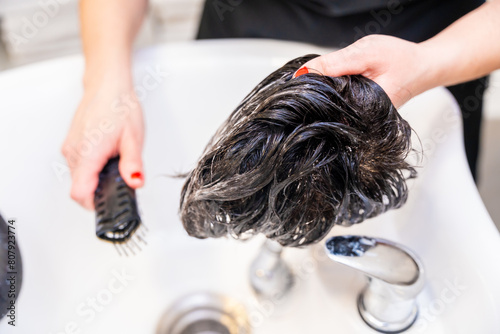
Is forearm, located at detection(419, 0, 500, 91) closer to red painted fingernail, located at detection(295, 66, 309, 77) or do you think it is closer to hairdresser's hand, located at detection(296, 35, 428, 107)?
hairdresser's hand, located at detection(296, 35, 428, 107)

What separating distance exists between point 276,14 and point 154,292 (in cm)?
42

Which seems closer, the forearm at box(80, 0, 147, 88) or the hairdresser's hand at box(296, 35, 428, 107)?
the hairdresser's hand at box(296, 35, 428, 107)

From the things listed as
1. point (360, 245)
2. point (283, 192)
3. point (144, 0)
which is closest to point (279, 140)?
point (283, 192)

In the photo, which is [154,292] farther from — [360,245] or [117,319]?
[360,245]

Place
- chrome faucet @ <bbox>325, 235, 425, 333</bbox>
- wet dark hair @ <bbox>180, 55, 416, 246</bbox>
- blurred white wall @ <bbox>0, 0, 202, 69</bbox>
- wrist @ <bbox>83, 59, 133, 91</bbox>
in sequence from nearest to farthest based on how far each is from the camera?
wet dark hair @ <bbox>180, 55, 416, 246</bbox>
chrome faucet @ <bbox>325, 235, 425, 333</bbox>
wrist @ <bbox>83, 59, 133, 91</bbox>
blurred white wall @ <bbox>0, 0, 202, 69</bbox>

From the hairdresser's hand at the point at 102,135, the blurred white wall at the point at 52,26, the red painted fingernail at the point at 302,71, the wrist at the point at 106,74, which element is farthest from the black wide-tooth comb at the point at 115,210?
the blurred white wall at the point at 52,26

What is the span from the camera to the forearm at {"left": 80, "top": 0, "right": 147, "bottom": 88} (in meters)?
0.53

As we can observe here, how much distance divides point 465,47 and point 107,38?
0.42 meters

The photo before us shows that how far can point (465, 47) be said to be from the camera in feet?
1.45

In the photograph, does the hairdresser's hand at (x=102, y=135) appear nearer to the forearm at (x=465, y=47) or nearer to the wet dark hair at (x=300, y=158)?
the wet dark hair at (x=300, y=158)

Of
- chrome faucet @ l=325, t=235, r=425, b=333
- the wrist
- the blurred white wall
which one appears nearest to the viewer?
chrome faucet @ l=325, t=235, r=425, b=333

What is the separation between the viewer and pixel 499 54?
17.8 inches

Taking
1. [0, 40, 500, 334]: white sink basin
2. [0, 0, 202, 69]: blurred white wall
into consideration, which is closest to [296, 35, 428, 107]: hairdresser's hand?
[0, 40, 500, 334]: white sink basin

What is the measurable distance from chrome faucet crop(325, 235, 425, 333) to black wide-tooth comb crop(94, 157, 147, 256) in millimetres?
197
